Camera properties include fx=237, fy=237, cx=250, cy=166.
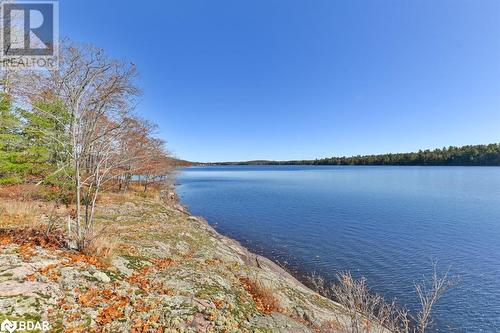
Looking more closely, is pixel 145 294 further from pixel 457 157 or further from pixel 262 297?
pixel 457 157

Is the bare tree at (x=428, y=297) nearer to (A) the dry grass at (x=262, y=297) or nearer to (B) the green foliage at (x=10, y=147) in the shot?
(A) the dry grass at (x=262, y=297)

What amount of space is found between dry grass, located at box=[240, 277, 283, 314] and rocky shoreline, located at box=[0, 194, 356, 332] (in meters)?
0.03

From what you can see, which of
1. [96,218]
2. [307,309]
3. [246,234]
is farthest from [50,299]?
[246,234]

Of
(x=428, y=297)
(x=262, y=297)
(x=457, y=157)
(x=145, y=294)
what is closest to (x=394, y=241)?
(x=428, y=297)

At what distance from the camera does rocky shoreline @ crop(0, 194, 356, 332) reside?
459 cm

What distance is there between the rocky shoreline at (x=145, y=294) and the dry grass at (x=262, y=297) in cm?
3

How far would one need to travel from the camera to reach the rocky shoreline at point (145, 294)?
4590mm

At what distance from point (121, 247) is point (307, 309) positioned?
6.98 meters

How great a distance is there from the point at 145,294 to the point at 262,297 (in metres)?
3.71

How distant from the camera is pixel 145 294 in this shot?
589cm

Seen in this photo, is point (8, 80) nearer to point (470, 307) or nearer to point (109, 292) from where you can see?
point (109, 292)

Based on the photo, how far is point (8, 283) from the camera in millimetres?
4703

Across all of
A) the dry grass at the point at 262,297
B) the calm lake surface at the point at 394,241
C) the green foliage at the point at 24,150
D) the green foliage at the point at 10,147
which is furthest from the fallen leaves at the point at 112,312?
the green foliage at the point at 10,147

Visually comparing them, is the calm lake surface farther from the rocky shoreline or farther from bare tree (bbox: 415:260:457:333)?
the rocky shoreline
